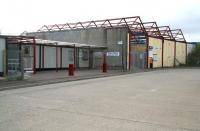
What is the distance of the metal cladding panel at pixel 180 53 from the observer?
5112 centimetres

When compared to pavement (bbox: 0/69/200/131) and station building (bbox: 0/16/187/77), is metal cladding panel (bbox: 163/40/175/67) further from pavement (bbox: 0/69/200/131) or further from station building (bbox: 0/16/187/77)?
pavement (bbox: 0/69/200/131)

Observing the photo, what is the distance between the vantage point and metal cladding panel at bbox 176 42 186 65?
51.1 meters

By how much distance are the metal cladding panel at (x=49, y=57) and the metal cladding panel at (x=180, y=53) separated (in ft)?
82.7

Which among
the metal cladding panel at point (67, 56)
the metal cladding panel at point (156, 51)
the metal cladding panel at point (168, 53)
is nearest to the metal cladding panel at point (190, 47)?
the metal cladding panel at point (168, 53)

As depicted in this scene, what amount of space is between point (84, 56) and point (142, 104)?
26343 millimetres

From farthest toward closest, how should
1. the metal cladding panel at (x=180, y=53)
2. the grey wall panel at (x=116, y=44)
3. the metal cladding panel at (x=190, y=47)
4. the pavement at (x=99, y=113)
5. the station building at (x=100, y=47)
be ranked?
the metal cladding panel at (x=190, y=47), the metal cladding panel at (x=180, y=53), the grey wall panel at (x=116, y=44), the station building at (x=100, y=47), the pavement at (x=99, y=113)

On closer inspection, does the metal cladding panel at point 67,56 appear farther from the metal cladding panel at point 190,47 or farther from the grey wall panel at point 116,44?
the metal cladding panel at point 190,47

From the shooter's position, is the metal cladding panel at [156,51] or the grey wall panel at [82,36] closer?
the grey wall panel at [82,36]

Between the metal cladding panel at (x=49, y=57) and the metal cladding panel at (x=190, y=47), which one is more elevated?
the metal cladding panel at (x=190, y=47)

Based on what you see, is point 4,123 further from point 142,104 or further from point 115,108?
point 142,104

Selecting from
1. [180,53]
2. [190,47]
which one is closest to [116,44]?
[180,53]

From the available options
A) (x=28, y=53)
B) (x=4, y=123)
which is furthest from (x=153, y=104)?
(x=28, y=53)

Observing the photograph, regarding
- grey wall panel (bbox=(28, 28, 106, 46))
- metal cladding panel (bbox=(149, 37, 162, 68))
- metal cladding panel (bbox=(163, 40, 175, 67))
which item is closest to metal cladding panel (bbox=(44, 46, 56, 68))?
grey wall panel (bbox=(28, 28, 106, 46))

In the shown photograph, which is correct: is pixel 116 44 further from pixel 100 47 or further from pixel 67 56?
pixel 67 56
